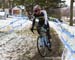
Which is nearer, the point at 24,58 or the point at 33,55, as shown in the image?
the point at 24,58

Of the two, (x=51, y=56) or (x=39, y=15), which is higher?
(x=39, y=15)

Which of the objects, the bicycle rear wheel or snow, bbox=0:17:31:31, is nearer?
the bicycle rear wheel

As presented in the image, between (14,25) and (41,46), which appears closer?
(41,46)

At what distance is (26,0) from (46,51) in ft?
127

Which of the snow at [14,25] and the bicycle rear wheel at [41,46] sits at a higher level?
the bicycle rear wheel at [41,46]

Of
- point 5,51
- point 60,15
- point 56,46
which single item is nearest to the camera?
point 5,51

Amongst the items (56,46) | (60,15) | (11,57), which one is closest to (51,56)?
(11,57)

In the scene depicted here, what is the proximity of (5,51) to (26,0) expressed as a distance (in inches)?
1497

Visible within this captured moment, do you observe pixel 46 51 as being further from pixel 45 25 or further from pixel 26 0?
pixel 26 0

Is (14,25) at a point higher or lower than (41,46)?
lower

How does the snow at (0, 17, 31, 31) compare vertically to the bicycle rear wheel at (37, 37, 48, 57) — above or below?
below

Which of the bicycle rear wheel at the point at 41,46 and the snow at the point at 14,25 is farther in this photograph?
the snow at the point at 14,25

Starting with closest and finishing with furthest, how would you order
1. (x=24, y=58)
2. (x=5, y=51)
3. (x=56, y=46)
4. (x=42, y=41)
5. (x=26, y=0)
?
(x=24, y=58)
(x=42, y=41)
(x=5, y=51)
(x=56, y=46)
(x=26, y=0)

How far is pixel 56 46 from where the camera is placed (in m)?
14.5
